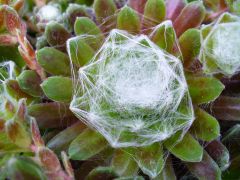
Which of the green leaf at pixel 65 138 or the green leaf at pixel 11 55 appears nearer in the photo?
the green leaf at pixel 65 138

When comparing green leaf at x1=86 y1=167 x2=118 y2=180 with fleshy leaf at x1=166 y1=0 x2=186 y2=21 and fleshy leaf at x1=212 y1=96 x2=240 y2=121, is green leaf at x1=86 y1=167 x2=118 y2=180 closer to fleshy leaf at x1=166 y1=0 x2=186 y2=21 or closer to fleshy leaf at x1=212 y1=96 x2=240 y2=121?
fleshy leaf at x1=212 y1=96 x2=240 y2=121

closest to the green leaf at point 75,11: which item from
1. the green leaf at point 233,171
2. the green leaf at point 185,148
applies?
the green leaf at point 185,148

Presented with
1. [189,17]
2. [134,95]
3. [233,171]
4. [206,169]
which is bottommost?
[233,171]

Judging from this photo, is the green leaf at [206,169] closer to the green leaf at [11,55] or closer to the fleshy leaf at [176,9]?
the fleshy leaf at [176,9]

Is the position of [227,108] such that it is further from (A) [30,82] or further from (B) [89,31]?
(A) [30,82]

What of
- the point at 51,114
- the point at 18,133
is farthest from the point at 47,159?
the point at 51,114

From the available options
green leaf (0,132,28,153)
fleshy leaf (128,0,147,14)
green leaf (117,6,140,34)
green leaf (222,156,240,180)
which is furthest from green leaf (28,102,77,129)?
green leaf (222,156,240,180)
